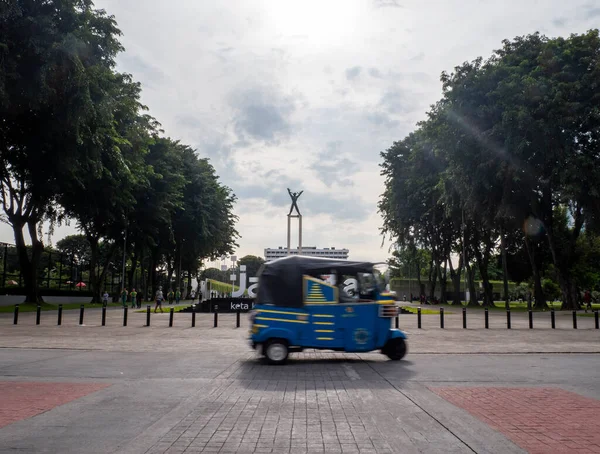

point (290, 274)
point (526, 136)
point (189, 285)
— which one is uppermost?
point (526, 136)

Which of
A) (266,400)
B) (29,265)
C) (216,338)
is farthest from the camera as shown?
(29,265)

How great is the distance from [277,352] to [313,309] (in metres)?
1.20

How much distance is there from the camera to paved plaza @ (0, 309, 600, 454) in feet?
18.7

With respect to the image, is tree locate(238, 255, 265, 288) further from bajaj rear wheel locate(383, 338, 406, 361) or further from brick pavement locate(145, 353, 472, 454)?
brick pavement locate(145, 353, 472, 454)

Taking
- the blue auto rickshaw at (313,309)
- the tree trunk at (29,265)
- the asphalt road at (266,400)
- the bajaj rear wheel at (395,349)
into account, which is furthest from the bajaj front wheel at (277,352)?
the tree trunk at (29,265)

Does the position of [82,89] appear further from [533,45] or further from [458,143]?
[533,45]

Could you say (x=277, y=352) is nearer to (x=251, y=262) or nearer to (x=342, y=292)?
(x=342, y=292)

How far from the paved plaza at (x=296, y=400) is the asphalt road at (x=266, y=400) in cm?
2

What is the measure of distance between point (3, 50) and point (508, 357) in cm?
2351

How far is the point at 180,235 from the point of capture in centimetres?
5369

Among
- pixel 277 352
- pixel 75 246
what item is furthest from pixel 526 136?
pixel 75 246

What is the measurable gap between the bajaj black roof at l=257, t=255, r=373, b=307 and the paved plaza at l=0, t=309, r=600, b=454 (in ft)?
4.72

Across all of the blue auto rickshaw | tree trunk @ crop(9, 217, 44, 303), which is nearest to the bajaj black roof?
the blue auto rickshaw

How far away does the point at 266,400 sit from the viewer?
26.0 ft
